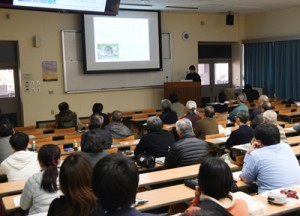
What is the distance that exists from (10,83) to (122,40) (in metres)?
3.16

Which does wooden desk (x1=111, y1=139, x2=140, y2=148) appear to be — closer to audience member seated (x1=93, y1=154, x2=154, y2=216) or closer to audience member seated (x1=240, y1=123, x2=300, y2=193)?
audience member seated (x1=240, y1=123, x2=300, y2=193)

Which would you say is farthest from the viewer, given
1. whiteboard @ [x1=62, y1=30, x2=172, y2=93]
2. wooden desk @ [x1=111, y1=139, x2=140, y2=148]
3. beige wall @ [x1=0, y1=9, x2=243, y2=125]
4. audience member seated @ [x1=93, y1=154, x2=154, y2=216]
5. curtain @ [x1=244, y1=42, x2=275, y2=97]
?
curtain @ [x1=244, y1=42, x2=275, y2=97]

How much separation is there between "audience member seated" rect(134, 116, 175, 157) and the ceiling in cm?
531

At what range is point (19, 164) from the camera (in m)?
3.92

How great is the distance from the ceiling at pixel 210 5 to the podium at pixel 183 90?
2131 millimetres

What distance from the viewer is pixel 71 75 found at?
982cm

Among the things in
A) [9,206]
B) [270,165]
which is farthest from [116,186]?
[270,165]

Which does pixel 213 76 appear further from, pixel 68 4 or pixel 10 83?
pixel 68 4

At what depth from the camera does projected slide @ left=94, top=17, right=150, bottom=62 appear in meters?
10.0

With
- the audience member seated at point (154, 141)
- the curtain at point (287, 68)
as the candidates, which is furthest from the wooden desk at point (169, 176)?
the curtain at point (287, 68)

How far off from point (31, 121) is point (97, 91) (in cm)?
191

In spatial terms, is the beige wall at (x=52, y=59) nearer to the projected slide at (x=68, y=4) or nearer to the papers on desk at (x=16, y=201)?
the projected slide at (x=68, y=4)

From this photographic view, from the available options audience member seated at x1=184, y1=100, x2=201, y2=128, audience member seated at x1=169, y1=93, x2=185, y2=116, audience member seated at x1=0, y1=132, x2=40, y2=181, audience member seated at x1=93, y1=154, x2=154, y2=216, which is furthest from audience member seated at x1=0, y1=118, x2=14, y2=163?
audience member seated at x1=169, y1=93, x2=185, y2=116

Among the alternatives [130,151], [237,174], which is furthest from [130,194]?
[130,151]
